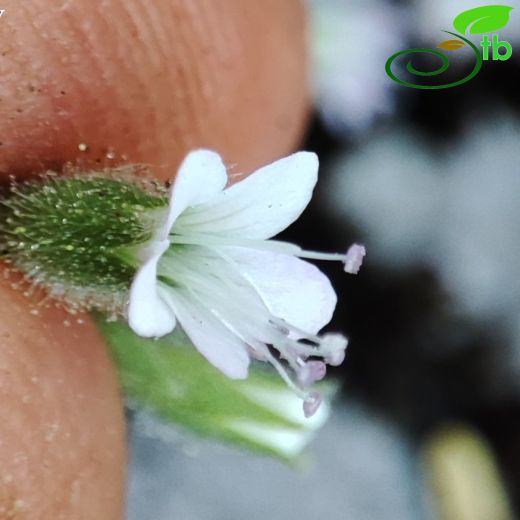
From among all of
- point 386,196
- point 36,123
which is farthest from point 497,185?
point 36,123

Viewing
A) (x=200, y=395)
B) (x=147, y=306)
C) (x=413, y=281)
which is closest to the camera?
(x=147, y=306)

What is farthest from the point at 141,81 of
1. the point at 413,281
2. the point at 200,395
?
the point at 413,281

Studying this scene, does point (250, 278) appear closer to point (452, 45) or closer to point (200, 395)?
point (200, 395)

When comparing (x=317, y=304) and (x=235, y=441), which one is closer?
(x=317, y=304)

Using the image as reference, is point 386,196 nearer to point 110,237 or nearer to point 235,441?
point 235,441

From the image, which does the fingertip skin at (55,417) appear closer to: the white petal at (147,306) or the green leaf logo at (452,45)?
the white petal at (147,306)

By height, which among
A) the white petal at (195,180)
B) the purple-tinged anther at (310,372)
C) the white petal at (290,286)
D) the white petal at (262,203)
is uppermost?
the white petal at (195,180)

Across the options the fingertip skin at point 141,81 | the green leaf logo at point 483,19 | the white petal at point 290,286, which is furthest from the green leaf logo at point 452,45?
the white petal at point 290,286
